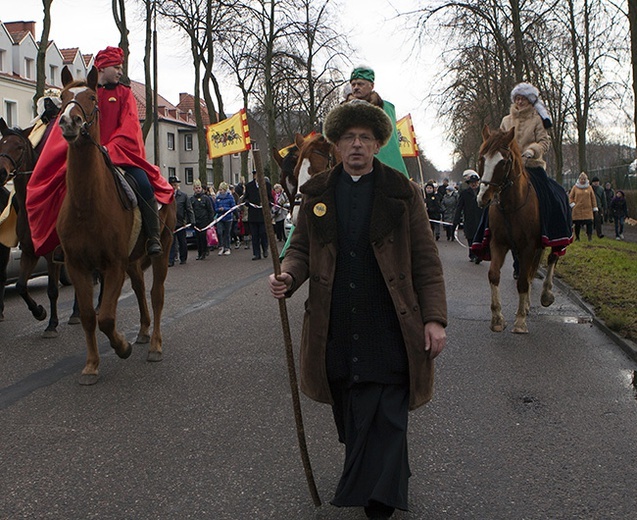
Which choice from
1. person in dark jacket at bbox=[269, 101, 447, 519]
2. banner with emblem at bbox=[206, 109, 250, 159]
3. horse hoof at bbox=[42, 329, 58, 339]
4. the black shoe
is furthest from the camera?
banner with emblem at bbox=[206, 109, 250, 159]

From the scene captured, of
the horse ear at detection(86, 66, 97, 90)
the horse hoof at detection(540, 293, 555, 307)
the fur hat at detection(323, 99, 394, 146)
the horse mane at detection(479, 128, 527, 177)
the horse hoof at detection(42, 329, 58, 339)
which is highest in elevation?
the horse ear at detection(86, 66, 97, 90)

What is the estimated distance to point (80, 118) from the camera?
19.0 feet

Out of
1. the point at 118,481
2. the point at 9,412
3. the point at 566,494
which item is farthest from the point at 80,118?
the point at 566,494

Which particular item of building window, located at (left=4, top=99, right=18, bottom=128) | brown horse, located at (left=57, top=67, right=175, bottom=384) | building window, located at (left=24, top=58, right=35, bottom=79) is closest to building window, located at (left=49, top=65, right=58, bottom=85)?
building window, located at (left=24, top=58, right=35, bottom=79)

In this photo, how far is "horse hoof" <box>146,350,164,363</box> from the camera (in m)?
7.15

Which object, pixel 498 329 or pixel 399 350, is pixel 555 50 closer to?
pixel 498 329

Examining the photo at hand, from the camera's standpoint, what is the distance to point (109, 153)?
277 inches

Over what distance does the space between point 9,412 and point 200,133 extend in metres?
30.7

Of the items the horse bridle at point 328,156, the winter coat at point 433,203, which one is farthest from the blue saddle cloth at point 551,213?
the winter coat at point 433,203

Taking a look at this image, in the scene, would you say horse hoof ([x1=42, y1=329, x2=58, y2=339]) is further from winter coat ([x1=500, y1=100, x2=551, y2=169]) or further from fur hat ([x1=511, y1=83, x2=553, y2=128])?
fur hat ([x1=511, y1=83, x2=553, y2=128])

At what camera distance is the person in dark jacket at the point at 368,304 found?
3.48m

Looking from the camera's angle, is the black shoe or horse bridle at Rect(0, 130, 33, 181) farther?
horse bridle at Rect(0, 130, 33, 181)

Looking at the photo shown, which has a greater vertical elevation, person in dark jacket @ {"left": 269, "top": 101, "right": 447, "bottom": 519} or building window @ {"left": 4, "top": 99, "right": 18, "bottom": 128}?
building window @ {"left": 4, "top": 99, "right": 18, "bottom": 128}

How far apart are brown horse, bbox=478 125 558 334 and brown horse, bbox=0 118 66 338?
4829mm
